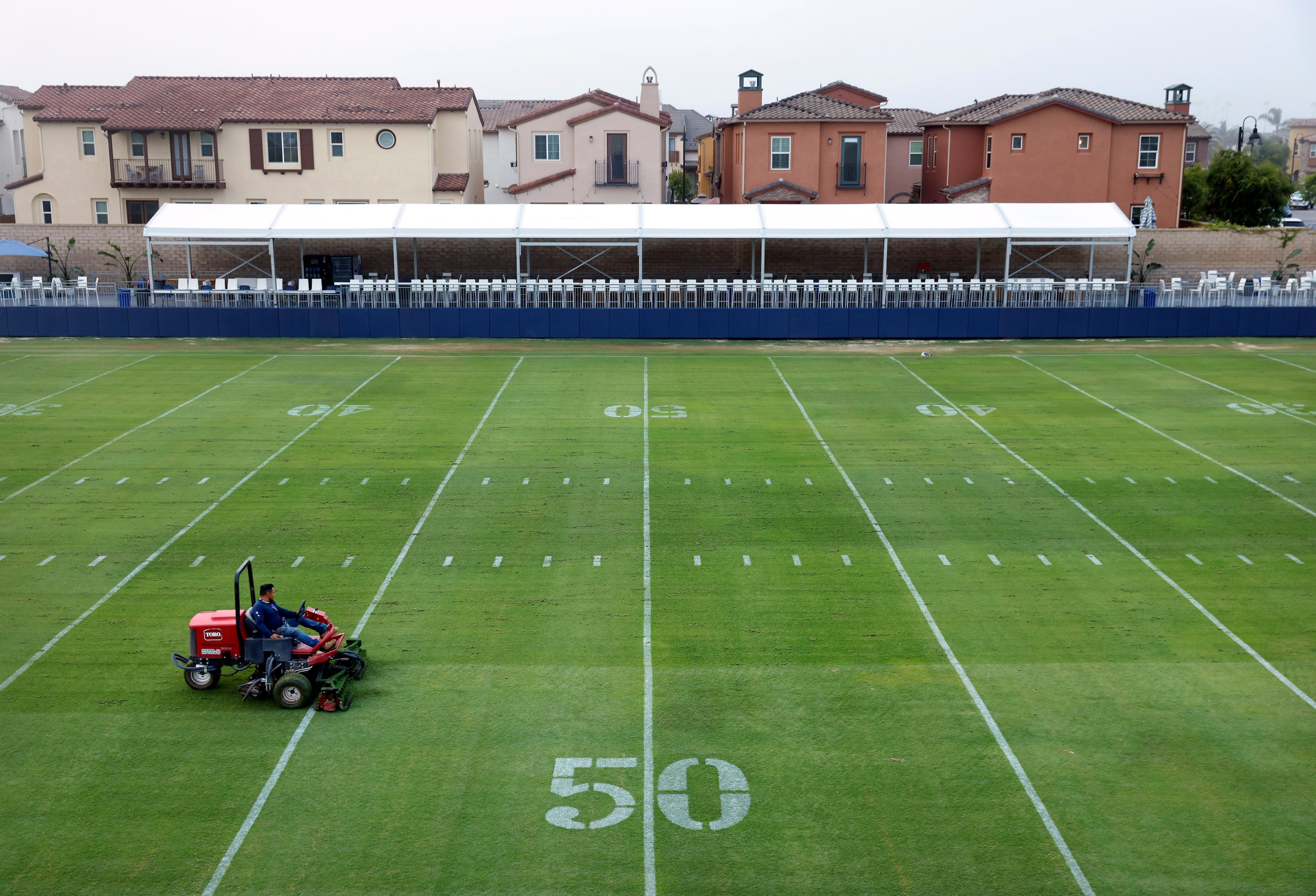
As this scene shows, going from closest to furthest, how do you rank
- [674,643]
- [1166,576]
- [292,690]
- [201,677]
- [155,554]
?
[292,690], [201,677], [674,643], [1166,576], [155,554]

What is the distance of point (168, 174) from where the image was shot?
178ft

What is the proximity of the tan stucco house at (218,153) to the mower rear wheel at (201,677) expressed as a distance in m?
43.6

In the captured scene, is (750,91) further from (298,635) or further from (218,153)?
(298,635)

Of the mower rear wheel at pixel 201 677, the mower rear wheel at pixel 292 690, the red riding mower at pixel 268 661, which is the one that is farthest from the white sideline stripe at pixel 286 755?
the mower rear wheel at pixel 201 677

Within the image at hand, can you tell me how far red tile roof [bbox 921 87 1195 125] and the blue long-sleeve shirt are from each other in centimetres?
4708

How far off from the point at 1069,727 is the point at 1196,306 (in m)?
31.3

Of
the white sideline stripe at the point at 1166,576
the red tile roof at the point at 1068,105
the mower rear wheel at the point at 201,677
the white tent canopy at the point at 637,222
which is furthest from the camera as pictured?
the red tile roof at the point at 1068,105

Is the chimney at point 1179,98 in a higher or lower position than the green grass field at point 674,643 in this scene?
higher

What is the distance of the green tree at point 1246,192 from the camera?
57844 mm

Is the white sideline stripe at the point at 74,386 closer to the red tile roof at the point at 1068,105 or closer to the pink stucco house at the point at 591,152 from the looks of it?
the pink stucco house at the point at 591,152

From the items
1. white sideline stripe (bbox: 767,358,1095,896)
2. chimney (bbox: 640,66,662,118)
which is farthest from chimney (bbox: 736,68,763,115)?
white sideline stripe (bbox: 767,358,1095,896)

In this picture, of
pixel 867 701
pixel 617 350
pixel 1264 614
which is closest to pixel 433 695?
pixel 867 701

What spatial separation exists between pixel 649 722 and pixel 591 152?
4675 centimetres

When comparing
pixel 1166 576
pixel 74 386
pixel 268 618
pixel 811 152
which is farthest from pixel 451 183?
pixel 268 618
